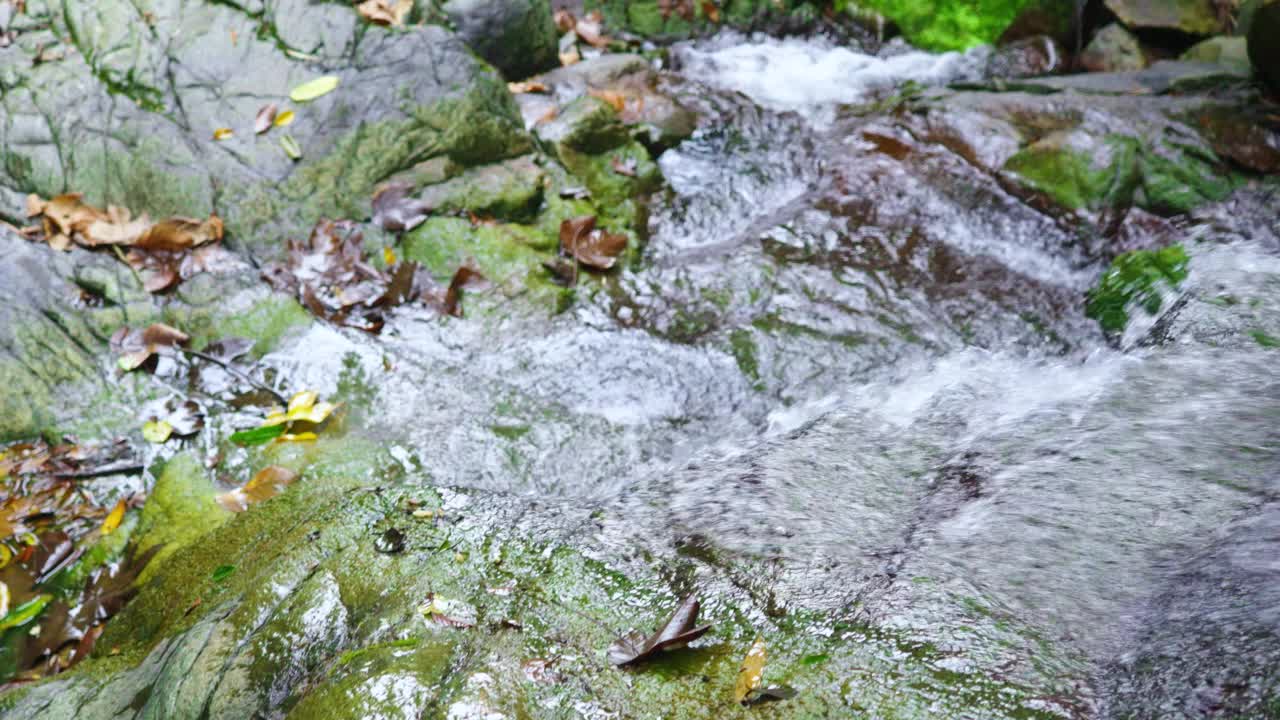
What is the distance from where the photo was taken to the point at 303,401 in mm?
3387

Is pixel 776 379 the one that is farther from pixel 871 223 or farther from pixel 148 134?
pixel 148 134

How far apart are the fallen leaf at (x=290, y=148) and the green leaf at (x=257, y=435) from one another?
6.11 feet

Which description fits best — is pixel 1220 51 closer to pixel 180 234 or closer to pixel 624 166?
pixel 624 166

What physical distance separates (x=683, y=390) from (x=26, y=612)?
273cm

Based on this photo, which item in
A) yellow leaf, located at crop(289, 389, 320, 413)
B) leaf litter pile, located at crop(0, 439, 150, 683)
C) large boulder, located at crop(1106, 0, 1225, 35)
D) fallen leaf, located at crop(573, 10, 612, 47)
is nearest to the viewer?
leaf litter pile, located at crop(0, 439, 150, 683)

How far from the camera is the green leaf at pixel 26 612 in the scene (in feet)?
9.16

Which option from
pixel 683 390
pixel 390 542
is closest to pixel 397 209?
pixel 683 390

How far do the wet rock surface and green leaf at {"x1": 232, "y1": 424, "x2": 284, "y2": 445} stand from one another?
0.29 feet

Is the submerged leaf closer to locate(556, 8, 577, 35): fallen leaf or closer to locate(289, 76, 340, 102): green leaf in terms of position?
locate(289, 76, 340, 102): green leaf

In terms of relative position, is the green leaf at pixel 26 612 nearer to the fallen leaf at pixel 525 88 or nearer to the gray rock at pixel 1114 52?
the fallen leaf at pixel 525 88

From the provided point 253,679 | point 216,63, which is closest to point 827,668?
point 253,679

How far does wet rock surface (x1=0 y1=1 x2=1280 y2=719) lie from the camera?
1.71 metres

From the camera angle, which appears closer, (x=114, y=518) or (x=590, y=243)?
(x=114, y=518)

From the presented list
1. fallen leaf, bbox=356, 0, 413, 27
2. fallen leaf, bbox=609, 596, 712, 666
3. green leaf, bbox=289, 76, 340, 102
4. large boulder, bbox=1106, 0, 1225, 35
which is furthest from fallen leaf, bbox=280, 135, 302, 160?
large boulder, bbox=1106, 0, 1225, 35
